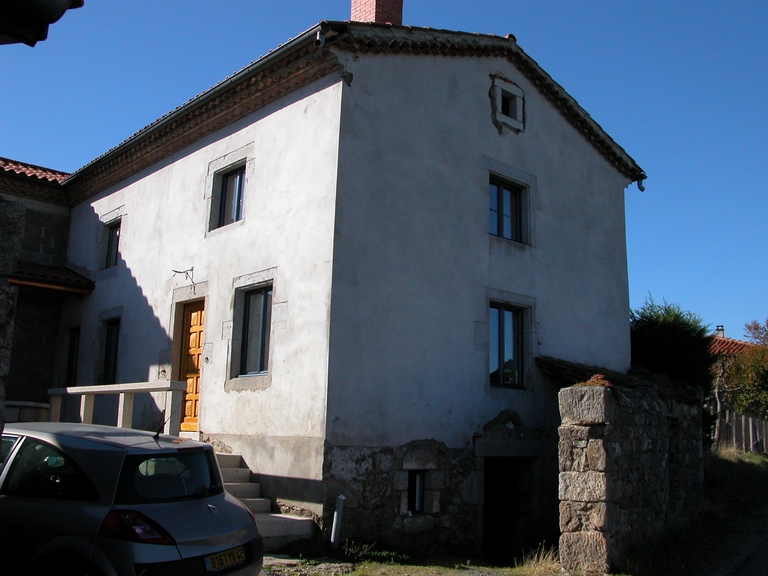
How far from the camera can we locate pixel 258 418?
9.57 metres

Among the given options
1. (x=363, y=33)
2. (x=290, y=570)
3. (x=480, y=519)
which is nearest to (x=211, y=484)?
(x=290, y=570)

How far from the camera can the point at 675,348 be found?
585 inches

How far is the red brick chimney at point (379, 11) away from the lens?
36.7 ft

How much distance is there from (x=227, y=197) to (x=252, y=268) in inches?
71.5

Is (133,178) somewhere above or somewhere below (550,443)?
above

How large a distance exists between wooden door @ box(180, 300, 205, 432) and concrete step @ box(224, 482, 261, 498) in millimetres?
2085

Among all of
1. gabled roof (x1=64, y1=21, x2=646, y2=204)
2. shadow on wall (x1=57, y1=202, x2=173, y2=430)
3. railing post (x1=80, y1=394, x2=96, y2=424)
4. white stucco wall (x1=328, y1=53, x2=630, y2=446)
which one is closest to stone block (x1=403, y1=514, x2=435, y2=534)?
white stucco wall (x1=328, y1=53, x2=630, y2=446)

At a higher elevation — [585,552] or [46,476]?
[46,476]

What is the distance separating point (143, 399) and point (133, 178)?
4363 mm

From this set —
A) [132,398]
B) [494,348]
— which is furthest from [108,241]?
[494,348]

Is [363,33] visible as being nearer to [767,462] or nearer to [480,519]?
[480,519]

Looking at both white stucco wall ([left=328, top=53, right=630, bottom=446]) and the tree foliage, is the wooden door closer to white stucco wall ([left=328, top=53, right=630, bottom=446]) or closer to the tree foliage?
white stucco wall ([left=328, top=53, right=630, bottom=446])

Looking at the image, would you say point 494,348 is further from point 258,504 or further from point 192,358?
point 192,358

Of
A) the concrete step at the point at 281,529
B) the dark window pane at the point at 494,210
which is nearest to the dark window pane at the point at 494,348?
the dark window pane at the point at 494,210
